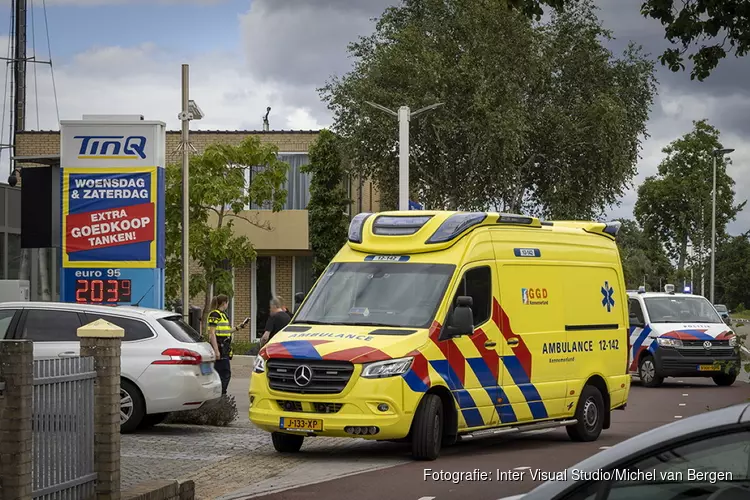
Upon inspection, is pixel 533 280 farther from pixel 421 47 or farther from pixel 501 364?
pixel 421 47

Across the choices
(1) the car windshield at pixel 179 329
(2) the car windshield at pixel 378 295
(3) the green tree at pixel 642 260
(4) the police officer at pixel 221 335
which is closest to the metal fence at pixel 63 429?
(2) the car windshield at pixel 378 295

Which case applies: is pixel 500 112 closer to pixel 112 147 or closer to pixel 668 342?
pixel 668 342

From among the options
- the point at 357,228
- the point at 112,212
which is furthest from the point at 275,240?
the point at 357,228

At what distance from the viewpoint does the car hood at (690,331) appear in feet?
90.0

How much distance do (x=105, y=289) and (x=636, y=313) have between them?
12108mm

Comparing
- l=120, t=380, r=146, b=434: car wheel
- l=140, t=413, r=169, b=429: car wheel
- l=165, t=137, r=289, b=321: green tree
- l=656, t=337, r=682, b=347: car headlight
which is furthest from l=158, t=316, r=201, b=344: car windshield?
l=165, t=137, r=289, b=321: green tree

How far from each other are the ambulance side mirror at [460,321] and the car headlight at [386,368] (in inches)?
31.9

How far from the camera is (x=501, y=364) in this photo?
1484cm

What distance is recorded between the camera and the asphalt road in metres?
11.2

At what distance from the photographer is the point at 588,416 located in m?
16.4

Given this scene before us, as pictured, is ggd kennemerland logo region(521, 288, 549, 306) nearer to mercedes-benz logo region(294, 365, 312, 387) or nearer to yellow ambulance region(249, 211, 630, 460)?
yellow ambulance region(249, 211, 630, 460)

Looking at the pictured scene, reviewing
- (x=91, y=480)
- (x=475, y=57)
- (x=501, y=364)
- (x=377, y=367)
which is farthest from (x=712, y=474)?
(x=475, y=57)

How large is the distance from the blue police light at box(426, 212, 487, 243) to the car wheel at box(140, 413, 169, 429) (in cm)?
439

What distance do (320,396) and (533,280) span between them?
3535 mm
